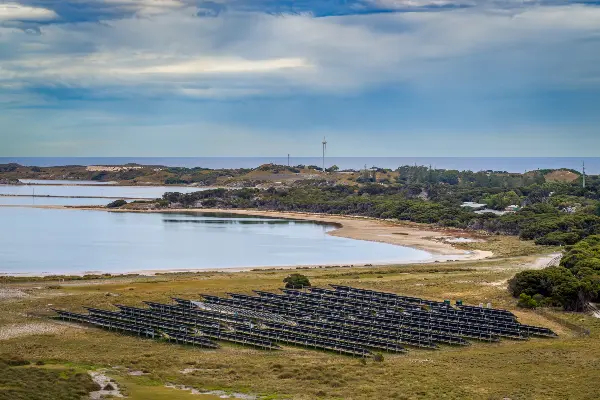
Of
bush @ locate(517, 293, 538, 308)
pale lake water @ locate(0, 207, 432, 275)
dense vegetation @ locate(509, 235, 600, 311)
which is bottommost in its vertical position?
pale lake water @ locate(0, 207, 432, 275)

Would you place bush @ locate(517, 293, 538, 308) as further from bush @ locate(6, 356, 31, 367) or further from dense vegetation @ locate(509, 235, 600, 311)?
bush @ locate(6, 356, 31, 367)

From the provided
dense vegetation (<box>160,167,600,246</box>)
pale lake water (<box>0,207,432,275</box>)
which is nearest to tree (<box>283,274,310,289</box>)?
pale lake water (<box>0,207,432,275</box>)

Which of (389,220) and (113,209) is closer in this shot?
(389,220)

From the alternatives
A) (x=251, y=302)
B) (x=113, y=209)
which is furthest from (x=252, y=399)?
(x=113, y=209)

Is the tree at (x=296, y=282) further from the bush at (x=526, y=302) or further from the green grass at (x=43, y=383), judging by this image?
the green grass at (x=43, y=383)

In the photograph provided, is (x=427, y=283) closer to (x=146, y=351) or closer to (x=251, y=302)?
(x=251, y=302)

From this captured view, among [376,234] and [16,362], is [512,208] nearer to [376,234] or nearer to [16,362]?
[376,234]
